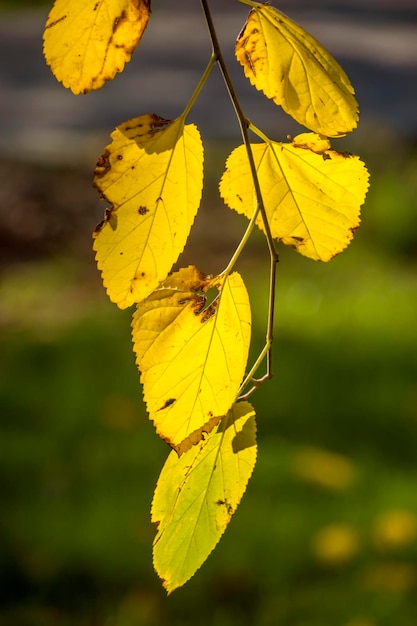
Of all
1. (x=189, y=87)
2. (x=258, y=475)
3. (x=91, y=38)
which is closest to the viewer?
(x=91, y=38)

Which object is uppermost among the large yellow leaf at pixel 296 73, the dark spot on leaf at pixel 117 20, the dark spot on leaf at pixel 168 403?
the dark spot on leaf at pixel 117 20

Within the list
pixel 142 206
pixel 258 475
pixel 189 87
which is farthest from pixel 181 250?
pixel 189 87

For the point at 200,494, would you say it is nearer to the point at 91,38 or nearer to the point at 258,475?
the point at 91,38

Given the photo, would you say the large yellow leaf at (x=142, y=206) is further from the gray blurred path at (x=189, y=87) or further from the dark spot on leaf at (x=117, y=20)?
the gray blurred path at (x=189, y=87)

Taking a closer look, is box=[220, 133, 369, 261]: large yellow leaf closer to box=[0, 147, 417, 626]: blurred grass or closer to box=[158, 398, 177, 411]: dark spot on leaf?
box=[158, 398, 177, 411]: dark spot on leaf

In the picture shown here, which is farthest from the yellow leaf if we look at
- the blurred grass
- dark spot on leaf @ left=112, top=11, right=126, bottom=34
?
the blurred grass

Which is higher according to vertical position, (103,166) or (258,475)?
(103,166)

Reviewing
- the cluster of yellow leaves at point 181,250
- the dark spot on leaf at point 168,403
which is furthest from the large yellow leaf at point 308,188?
the dark spot on leaf at point 168,403

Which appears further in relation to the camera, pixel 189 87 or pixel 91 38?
pixel 189 87
